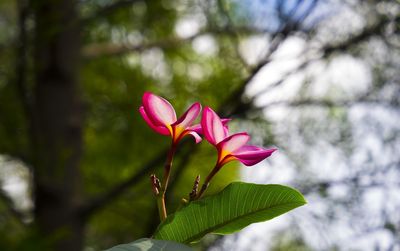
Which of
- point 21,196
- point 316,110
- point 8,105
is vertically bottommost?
point 21,196

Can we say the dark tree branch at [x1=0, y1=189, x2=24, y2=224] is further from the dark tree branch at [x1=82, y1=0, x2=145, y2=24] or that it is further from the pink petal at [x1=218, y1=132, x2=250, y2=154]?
the pink petal at [x1=218, y1=132, x2=250, y2=154]

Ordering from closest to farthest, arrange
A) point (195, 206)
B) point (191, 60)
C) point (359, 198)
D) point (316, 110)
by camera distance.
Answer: point (195, 206) < point (359, 198) < point (316, 110) < point (191, 60)

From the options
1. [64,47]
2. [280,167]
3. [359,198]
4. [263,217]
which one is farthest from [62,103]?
[263,217]

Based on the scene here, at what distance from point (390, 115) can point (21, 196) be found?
1.90m

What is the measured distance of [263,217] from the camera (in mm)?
508

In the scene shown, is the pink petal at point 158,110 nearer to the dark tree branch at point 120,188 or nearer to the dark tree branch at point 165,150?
the dark tree branch at point 165,150

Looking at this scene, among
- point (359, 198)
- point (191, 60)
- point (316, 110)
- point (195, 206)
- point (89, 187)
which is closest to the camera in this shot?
point (195, 206)

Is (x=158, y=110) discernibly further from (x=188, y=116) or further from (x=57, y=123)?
(x=57, y=123)

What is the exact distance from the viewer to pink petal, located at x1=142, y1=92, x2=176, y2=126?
543 millimetres

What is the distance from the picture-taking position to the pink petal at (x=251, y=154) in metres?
0.55

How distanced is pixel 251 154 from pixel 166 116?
0.07 meters

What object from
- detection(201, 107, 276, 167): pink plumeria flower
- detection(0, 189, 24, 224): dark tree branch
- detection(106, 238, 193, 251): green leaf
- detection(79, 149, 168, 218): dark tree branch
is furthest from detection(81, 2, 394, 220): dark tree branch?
detection(106, 238, 193, 251): green leaf

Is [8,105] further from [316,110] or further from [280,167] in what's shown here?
[316,110]

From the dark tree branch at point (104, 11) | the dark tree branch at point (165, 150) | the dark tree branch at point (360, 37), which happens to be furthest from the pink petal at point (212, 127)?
the dark tree branch at point (104, 11)
